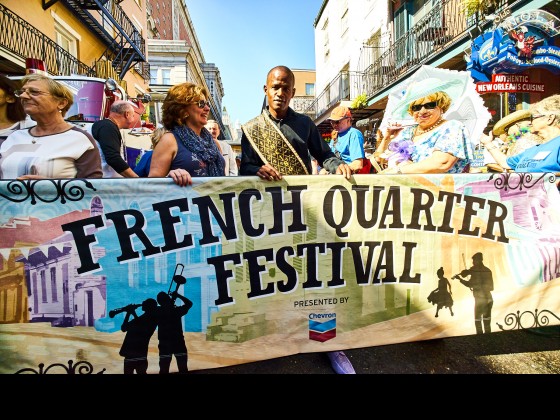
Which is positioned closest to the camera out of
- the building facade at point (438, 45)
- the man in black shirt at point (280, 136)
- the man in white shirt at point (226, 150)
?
the man in black shirt at point (280, 136)

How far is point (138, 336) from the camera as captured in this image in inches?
76.5

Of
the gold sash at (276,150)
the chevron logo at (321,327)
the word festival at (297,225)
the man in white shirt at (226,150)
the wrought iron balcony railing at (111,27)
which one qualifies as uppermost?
the wrought iron balcony railing at (111,27)

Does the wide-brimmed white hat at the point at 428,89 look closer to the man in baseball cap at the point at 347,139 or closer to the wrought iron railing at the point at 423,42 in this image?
the man in baseball cap at the point at 347,139

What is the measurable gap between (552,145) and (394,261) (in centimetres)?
209

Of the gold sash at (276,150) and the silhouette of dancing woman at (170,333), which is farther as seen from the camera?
the gold sash at (276,150)

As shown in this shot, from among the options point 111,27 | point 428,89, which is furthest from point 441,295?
point 111,27

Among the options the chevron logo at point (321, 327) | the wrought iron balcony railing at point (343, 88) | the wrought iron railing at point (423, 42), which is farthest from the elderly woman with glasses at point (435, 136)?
the wrought iron balcony railing at point (343, 88)

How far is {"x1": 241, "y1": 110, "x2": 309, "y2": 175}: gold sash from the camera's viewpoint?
2.49m

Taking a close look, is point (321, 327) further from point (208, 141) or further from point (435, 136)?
point (435, 136)

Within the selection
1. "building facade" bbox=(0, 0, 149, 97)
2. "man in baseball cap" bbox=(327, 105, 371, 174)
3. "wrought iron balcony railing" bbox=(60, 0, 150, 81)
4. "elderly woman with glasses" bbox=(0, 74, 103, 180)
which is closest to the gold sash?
"elderly woman with glasses" bbox=(0, 74, 103, 180)

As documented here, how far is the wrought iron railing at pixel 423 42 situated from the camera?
8.66 metres

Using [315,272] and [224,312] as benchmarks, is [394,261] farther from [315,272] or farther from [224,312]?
[224,312]

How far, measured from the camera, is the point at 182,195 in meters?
1.98

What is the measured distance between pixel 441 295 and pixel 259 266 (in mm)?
1260
